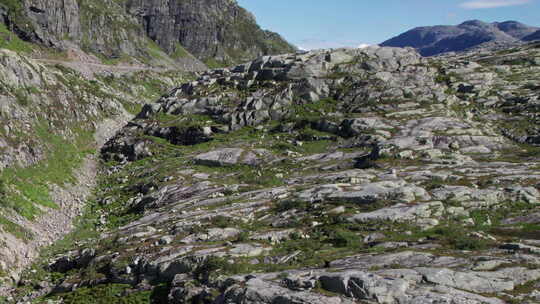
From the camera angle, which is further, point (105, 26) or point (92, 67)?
point (105, 26)

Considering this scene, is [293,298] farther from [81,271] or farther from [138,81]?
[138,81]

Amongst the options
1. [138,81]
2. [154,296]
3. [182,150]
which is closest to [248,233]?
[154,296]

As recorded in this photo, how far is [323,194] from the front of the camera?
122 feet

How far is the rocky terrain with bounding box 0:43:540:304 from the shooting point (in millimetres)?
22891

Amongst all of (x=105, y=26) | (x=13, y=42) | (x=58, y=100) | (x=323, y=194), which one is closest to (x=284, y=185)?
(x=323, y=194)

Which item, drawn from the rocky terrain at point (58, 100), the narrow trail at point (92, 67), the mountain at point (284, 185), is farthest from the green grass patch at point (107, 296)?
the narrow trail at point (92, 67)

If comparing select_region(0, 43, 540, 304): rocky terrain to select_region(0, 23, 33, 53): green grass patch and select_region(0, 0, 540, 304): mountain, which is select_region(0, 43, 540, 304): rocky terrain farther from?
select_region(0, 23, 33, 53): green grass patch

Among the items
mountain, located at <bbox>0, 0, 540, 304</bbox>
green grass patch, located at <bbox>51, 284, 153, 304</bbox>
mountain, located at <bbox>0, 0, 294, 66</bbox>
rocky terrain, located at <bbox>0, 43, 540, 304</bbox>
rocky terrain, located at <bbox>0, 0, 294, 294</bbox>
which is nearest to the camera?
rocky terrain, located at <bbox>0, 43, 540, 304</bbox>

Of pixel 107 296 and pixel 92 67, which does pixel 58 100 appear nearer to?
Result: pixel 107 296

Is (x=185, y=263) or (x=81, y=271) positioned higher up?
(x=185, y=263)

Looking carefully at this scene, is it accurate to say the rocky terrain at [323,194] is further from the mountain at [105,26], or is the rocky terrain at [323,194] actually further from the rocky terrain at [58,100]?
the mountain at [105,26]

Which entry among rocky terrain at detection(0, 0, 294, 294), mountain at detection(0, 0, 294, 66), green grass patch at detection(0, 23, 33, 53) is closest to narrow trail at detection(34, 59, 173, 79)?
rocky terrain at detection(0, 0, 294, 294)

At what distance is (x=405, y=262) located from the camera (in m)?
23.5

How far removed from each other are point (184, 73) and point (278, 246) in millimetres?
144981
